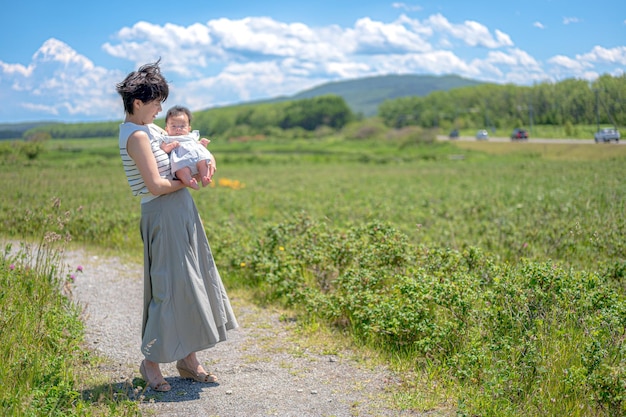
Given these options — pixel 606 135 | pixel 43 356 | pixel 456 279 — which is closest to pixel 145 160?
pixel 43 356

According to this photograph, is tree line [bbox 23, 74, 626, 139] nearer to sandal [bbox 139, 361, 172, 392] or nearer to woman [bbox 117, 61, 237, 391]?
woman [bbox 117, 61, 237, 391]

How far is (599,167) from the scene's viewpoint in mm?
21672

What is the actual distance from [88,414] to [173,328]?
0.89m

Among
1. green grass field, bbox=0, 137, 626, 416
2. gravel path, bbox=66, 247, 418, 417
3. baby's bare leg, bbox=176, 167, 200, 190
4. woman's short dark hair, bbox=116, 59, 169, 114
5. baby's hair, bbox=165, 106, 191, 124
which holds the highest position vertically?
woman's short dark hair, bbox=116, 59, 169, 114

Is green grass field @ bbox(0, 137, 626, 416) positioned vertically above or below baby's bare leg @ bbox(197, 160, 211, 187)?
below

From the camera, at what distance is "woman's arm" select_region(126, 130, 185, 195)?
14.6 feet

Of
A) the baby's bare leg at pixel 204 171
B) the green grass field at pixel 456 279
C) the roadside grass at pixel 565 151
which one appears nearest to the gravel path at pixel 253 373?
the green grass field at pixel 456 279

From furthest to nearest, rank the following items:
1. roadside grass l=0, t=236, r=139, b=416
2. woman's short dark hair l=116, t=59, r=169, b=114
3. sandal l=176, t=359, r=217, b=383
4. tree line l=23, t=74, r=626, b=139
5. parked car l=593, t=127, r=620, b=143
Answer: parked car l=593, t=127, r=620, b=143 → tree line l=23, t=74, r=626, b=139 → sandal l=176, t=359, r=217, b=383 → woman's short dark hair l=116, t=59, r=169, b=114 → roadside grass l=0, t=236, r=139, b=416

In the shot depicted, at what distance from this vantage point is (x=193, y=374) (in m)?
5.02

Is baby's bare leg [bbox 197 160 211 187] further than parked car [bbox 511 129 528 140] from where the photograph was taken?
No

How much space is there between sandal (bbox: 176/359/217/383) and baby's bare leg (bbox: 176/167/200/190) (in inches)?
62.8

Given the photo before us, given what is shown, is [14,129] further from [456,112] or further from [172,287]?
[456,112]

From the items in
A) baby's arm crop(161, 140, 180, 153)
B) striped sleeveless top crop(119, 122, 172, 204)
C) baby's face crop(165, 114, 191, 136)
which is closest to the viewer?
striped sleeveless top crop(119, 122, 172, 204)

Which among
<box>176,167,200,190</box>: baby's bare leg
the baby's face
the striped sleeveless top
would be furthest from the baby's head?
<box>176,167,200,190</box>: baby's bare leg
